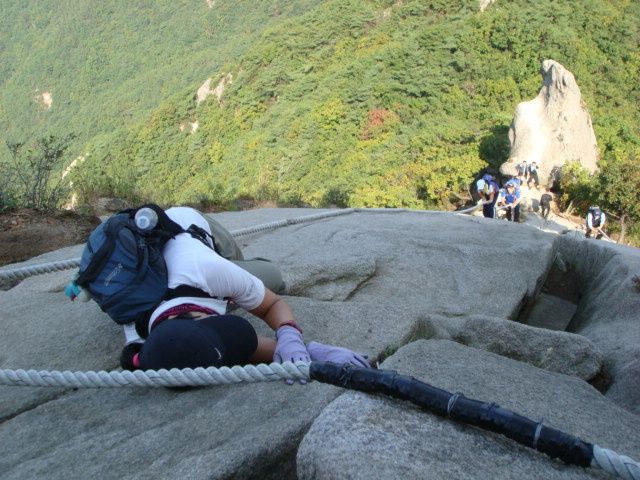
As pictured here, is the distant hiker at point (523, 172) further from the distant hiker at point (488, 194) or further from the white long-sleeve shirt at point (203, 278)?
the white long-sleeve shirt at point (203, 278)

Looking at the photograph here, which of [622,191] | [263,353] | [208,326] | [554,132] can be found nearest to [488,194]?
[622,191]

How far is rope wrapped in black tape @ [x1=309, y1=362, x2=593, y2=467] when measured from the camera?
4.41 ft

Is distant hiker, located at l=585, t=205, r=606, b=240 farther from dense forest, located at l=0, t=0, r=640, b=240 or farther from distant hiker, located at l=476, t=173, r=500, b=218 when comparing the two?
dense forest, located at l=0, t=0, r=640, b=240

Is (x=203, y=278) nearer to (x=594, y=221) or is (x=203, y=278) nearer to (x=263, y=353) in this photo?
(x=263, y=353)

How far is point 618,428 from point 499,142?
2744 cm

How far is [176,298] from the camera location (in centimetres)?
203

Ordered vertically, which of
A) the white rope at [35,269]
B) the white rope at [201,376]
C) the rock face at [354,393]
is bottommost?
the rock face at [354,393]

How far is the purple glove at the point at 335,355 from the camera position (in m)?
1.97

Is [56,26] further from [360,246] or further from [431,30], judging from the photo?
[360,246]

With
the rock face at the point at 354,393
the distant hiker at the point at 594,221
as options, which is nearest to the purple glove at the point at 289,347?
the rock face at the point at 354,393

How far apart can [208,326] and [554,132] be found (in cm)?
2389

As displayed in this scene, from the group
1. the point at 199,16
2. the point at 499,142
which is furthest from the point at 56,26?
the point at 499,142

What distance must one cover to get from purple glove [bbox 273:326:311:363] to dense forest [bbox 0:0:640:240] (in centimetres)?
651

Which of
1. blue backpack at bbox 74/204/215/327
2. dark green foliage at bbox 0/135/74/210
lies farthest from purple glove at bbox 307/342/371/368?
dark green foliage at bbox 0/135/74/210
